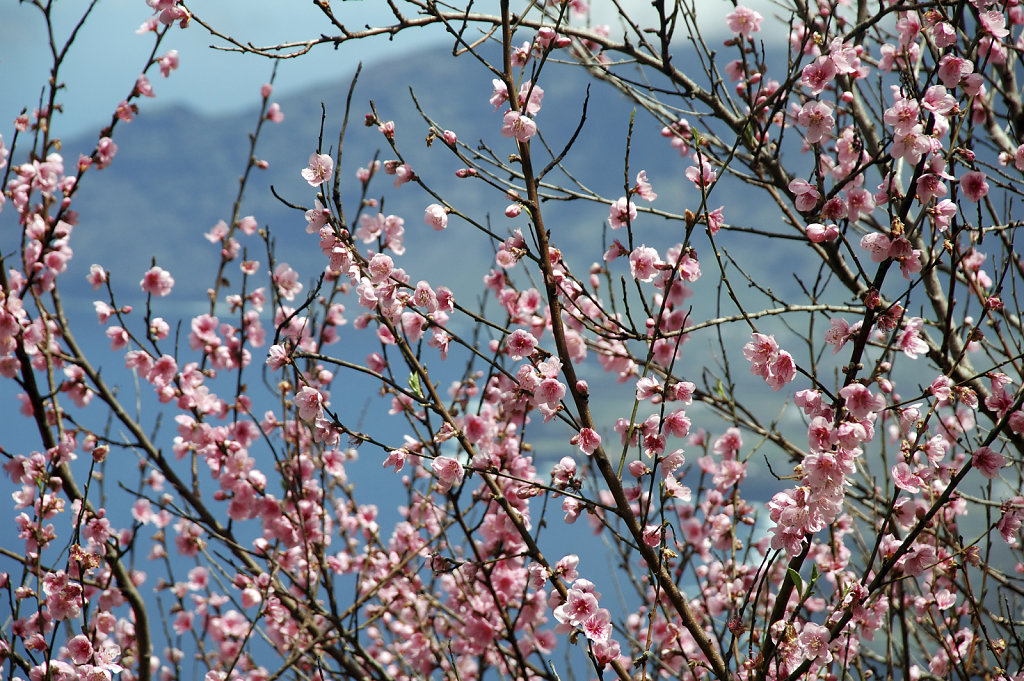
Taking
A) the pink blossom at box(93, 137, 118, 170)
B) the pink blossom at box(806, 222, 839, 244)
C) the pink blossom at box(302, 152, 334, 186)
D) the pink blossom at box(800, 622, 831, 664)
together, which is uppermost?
the pink blossom at box(93, 137, 118, 170)

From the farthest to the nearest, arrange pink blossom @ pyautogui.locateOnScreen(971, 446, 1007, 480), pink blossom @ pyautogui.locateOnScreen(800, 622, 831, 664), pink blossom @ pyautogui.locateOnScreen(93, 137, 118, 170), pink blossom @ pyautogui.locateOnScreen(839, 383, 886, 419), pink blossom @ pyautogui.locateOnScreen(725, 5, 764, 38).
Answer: pink blossom @ pyautogui.locateOnScreen(93, 137, 118, 170)
pink blossom @ pyautogui.locateOnScreen(725, 5, 764, 38)
pink blossom @ pyautogui.locateOnScreen(971, 446, 1007, 480)
pink blossom @ pyautogui.locateOnScreen(800, 622, 831, 664)
pink blossom @ pyautogui.locateOnScreen(839, 383, 886, 419)

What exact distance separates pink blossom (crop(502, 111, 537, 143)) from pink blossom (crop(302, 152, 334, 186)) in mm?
641

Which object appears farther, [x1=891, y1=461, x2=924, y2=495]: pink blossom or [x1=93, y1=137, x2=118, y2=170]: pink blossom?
[x1=93, y1=137, x2=118, y2=170]: pink blossom

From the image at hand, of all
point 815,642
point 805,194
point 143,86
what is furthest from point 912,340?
point 143,86

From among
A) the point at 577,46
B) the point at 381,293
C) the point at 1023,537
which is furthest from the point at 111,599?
the point at 1023,537

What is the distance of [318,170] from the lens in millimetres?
2625

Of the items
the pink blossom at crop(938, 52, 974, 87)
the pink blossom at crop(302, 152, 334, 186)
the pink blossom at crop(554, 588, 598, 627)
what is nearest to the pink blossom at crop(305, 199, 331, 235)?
the pink blossom at crop(302, 152, 334, 186)

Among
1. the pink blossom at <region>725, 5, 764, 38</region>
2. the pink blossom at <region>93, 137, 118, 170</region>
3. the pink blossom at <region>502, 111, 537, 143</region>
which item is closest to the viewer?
the pink blossom at <region>502, 111, 537, 143</region>

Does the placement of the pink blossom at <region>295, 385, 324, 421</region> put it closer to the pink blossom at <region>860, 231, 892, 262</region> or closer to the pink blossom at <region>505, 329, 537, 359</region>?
the pink blossom at <region>505, 329, 537, 359</region>

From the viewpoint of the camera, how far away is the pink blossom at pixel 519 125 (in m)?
2.39

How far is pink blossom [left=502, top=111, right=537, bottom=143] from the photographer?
2.39 metres

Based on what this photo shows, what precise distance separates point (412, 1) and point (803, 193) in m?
1.47

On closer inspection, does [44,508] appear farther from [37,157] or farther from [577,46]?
[577,46]

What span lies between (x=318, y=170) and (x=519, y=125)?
73cm
